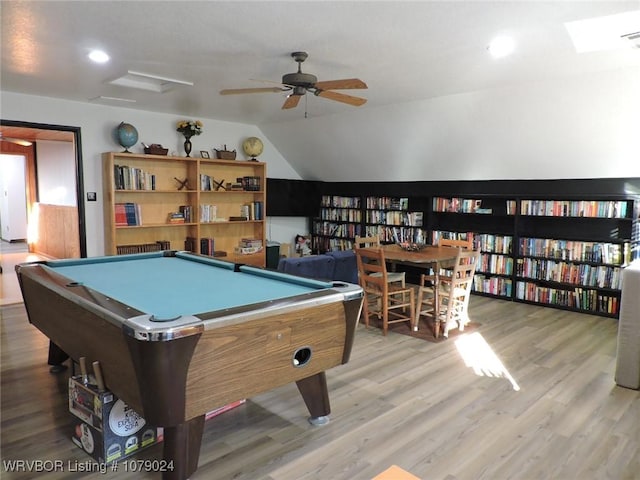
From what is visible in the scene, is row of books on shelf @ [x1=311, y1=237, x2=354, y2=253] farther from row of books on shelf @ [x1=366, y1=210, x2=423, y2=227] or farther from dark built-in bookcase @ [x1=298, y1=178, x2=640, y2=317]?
dark built-in bookcase @ [x1=298, y1=178, x2=640, y2=317]

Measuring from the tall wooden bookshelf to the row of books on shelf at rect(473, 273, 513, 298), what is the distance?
3261 millimetres

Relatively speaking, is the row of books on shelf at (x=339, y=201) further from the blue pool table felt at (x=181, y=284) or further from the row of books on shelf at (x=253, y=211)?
the blue pool table felt at (x=181, y=284)

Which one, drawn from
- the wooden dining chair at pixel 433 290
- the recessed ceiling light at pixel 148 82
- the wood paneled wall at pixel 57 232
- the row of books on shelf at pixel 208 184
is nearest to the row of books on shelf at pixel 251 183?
the row of books on shelf at pixel 208 184

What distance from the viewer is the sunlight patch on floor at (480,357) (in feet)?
11.2

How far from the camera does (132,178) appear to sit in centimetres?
579

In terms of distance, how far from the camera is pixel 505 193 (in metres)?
5.96

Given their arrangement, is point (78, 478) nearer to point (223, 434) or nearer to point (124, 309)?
point (223, 434)

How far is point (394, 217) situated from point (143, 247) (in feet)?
12.5

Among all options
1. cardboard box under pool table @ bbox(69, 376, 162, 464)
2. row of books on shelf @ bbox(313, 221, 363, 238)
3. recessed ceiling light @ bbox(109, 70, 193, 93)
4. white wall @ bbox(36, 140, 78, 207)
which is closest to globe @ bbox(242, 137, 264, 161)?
row of books on shelf @ bbox(313, 221, 363, 238)

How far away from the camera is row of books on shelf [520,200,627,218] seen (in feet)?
16.3

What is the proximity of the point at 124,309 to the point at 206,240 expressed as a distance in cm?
470

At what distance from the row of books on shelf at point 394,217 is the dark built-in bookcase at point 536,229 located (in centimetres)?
2

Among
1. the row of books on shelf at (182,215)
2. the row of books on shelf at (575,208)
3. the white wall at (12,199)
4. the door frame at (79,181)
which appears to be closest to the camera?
the row of books on shelf at (575,208)

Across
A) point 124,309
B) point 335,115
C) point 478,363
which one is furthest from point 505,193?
point 124,309
